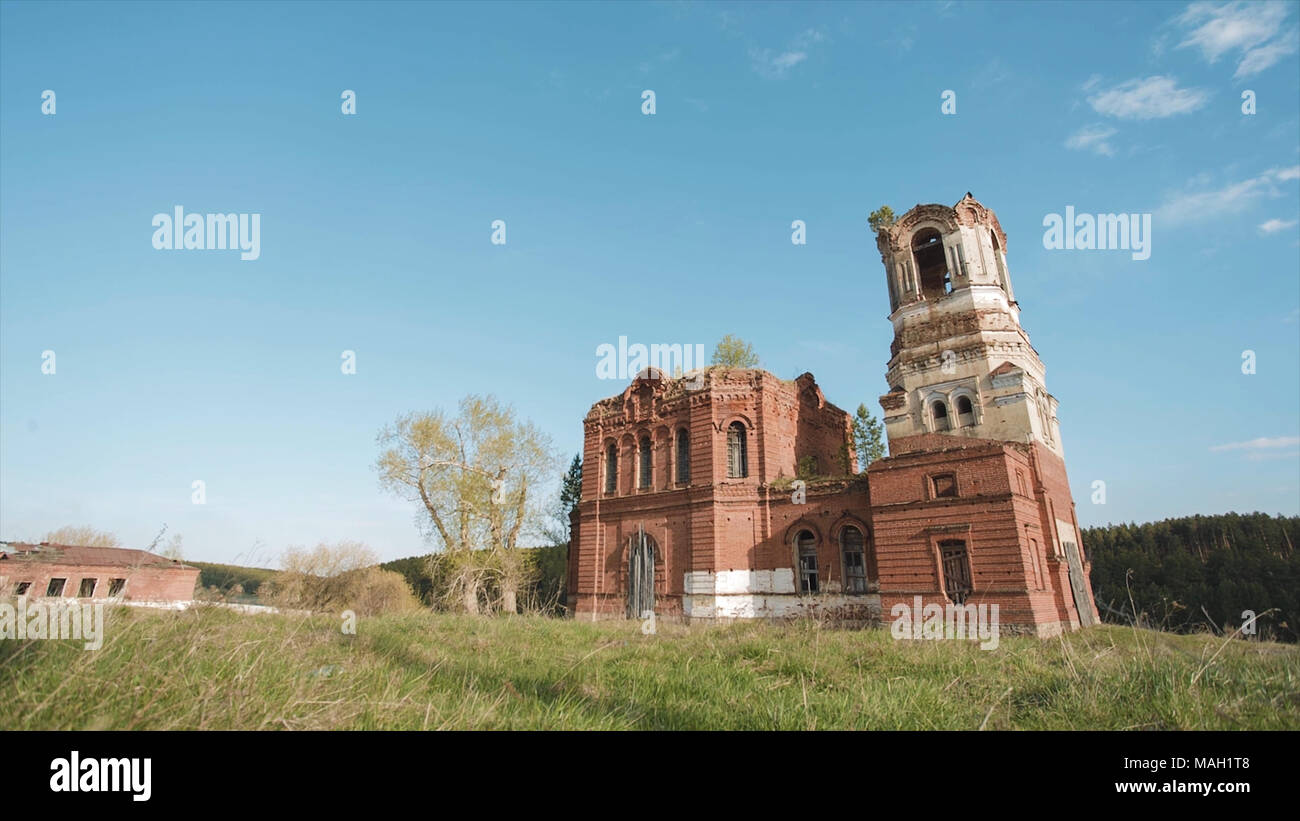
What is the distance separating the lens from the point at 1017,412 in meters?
21.9

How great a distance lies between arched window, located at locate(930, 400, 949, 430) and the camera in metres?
23.8

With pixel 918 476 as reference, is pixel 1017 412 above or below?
above

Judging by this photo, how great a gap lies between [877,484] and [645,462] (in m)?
10.5

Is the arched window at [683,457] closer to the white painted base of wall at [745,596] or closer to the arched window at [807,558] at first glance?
the white painted base of wall at [745,596]

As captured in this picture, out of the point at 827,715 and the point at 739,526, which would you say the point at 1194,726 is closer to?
the point at 827,715

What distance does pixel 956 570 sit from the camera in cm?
1875

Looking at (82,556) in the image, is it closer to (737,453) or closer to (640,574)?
(640,574)

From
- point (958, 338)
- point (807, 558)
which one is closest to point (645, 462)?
point (807, 558)

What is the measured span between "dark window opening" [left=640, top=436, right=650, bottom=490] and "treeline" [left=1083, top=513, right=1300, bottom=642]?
1035 inches

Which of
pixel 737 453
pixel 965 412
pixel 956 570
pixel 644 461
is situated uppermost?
Answer: pixel 965 412

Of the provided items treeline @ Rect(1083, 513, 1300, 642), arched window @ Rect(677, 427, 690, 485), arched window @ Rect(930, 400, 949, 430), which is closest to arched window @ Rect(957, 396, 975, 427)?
arched window @ Rect(930, 400, 949, 430)
